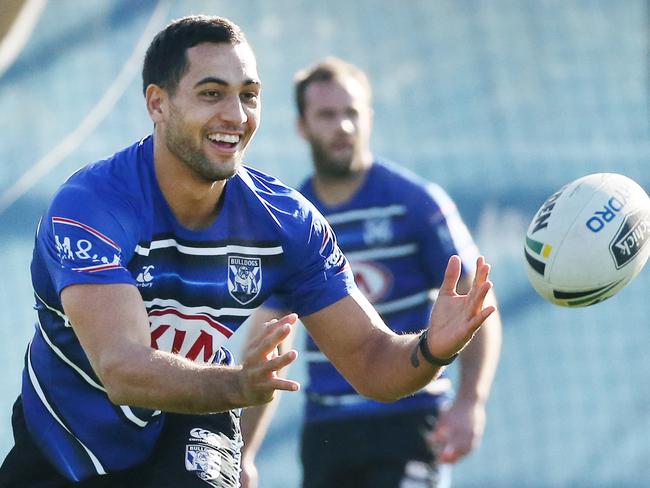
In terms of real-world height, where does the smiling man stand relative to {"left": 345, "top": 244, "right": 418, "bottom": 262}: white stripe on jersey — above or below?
above

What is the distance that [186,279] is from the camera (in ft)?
15.0

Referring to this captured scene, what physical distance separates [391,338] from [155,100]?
1258 millimetres

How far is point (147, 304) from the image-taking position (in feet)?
14.8

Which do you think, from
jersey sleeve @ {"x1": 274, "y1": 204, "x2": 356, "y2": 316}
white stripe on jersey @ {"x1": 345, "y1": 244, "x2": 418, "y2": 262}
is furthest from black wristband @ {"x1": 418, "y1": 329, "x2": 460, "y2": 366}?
white stripe on jersey @ {"x1": 345, "y1": 244, "x2": 418, "y2": 262}

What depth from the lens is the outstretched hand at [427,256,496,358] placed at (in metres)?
4.31

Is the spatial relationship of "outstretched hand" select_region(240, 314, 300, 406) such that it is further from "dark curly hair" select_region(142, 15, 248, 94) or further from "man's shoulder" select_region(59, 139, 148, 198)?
"dark curly hair" select_region(142, 15, 248, 94)

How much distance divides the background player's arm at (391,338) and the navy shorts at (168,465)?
0.55 metres

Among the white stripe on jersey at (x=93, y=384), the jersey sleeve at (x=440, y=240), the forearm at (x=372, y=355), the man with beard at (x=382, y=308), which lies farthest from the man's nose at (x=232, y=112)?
the jersey sleeve at (x=440, y=240)

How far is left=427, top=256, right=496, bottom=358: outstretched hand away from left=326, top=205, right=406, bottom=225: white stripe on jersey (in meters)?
2.37

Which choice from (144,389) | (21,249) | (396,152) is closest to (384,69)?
(396,152)

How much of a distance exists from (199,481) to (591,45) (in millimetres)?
8661

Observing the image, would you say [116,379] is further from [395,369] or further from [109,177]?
[395,369]

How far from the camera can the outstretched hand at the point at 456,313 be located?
4.31 meters

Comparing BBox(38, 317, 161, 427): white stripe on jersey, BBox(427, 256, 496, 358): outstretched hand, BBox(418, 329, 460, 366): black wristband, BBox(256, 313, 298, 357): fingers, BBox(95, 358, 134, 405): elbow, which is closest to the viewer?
BBox(256, 313, 298, 357): fingers
